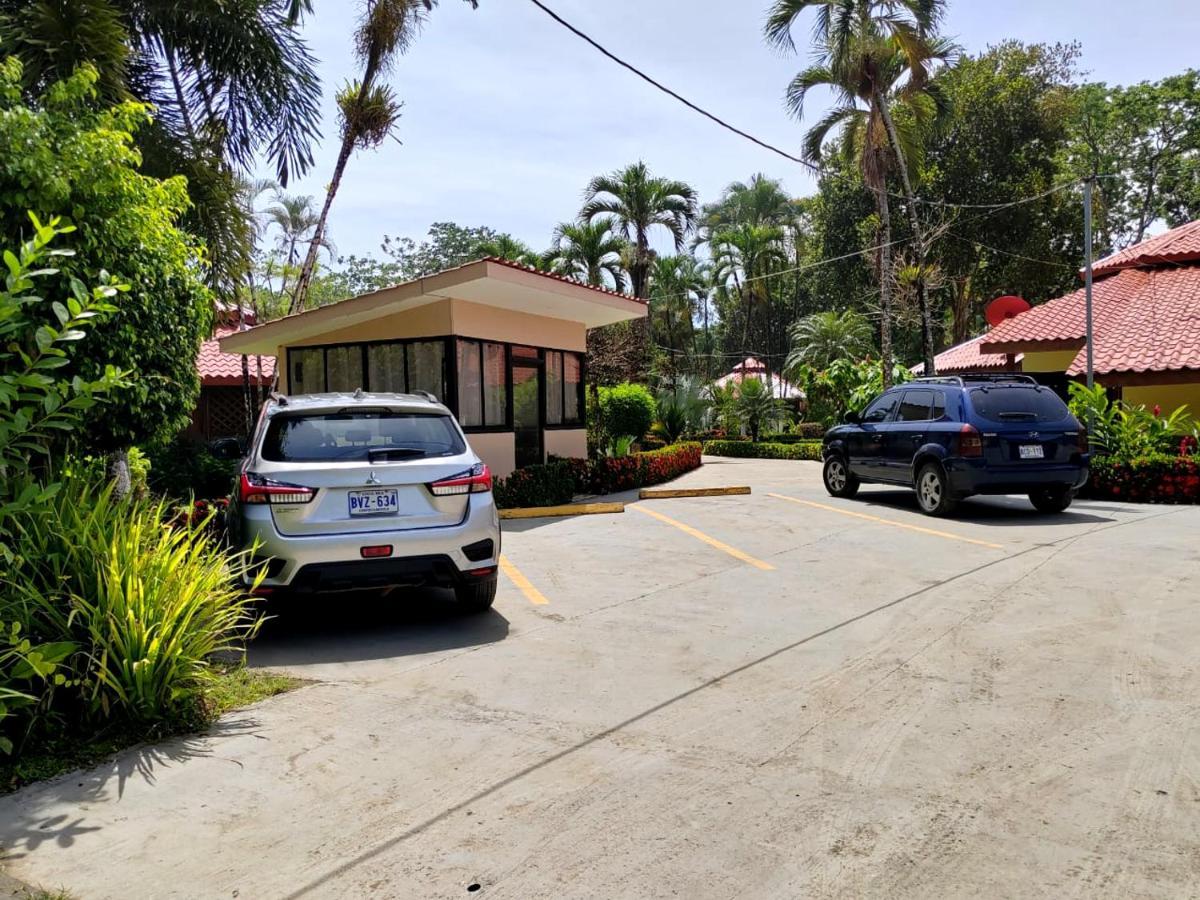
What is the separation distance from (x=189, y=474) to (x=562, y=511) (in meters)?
5.30

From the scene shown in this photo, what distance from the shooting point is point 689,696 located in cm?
468

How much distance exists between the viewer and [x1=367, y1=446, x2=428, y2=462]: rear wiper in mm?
5953

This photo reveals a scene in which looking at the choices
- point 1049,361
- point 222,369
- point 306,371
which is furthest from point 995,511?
point 222,369

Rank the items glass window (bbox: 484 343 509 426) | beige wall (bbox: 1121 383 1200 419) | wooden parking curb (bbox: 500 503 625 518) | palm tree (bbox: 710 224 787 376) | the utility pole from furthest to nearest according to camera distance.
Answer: palm tree (bbox: 710 224 787 376)
beige wall (bbox: 1121 383 1200 419)
glass window (bbox: 484 343 509 426)
the utility pole
wooden parking curb (bbox: 500 503 625 518)

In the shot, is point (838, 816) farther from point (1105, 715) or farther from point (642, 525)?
point (642, 525)

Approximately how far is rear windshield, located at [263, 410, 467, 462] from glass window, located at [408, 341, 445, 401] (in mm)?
7952

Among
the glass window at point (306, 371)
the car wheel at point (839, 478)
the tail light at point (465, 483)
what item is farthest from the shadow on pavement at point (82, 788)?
the glass window at point (306, 371)

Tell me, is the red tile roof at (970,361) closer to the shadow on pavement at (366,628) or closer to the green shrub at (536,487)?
the green shrub at (536,487)

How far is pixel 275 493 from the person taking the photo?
5.67 metres

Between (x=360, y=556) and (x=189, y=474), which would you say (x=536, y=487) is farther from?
(x=360, y=556)

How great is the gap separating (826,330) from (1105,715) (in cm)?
3204

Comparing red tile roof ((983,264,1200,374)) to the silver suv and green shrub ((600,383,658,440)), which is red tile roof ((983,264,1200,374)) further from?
the silver suv

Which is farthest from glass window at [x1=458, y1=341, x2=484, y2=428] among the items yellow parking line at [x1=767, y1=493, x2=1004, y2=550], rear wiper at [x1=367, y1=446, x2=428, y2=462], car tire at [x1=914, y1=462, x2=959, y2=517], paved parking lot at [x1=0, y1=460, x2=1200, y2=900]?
rear wiper at [x1=367, y1=446, x2=428, y2=462]

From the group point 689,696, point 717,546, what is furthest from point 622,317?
point 689,696
